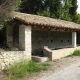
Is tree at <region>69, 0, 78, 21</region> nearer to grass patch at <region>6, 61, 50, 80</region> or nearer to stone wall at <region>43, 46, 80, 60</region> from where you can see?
stone wall at <region>43, 46, 80, 60</region>

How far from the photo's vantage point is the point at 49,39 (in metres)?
16.1

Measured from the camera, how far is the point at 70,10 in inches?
1153

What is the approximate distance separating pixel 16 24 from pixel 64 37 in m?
7.60

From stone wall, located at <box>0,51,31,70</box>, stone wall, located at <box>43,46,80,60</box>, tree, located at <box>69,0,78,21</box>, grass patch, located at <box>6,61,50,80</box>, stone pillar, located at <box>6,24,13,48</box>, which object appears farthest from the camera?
tree, located at <box>69,0,78,21</box>

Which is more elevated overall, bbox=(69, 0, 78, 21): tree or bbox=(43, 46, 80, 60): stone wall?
bbox=(69, 0, 78, 21): tree

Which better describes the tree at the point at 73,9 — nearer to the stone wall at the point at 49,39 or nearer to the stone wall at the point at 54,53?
the stone wall at the point at 49,39

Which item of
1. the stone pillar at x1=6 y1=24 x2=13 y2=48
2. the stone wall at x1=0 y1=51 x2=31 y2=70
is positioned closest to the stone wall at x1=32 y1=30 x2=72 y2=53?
the stone pillar at x1=6 y1=24 x2=13 y2=48

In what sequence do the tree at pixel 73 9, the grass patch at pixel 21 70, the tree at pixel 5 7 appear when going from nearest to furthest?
the grass patch at pixel 21 70 < the tree at pixel 5 7 < the tree at pixel 73 9

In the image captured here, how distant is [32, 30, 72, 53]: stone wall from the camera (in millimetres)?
14628

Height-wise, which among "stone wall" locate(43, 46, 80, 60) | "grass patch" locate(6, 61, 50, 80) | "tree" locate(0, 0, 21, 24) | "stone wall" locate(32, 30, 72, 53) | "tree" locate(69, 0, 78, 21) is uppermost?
"tree" locate(69, 0, 78, 21)

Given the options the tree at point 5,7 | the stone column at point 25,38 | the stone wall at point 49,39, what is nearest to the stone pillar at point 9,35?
the stone column at point 25,38

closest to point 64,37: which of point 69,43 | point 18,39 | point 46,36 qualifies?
point 69,43

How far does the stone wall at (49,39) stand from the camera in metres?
14.6

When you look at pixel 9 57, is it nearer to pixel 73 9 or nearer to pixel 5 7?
pixel 5 7
